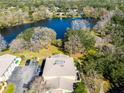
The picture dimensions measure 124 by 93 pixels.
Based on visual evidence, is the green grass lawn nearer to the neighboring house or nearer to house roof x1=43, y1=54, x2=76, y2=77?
the neighboring house

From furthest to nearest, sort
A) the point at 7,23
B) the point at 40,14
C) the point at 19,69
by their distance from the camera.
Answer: the point at 40,14, the point at 7,23, the point at 19,69

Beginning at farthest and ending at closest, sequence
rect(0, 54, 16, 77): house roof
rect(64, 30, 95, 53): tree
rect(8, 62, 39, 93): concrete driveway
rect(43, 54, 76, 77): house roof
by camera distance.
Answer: rect(64, 30, 95, 53): tree → rect(0, 54, 16, 77): house roof → rect(43, 54, 76, 77): house roof → rect(8, 62, 39, 93): concrete driveway

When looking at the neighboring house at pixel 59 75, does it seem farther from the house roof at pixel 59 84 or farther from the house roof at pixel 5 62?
the house roof at pixel 5 62

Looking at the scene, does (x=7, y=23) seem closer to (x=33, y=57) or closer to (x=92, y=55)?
(x=33, y=57)

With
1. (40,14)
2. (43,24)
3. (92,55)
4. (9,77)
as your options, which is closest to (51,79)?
(9,77)

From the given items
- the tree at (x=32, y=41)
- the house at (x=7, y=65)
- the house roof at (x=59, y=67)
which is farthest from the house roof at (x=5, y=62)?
the house roof at (x=59, y=67)

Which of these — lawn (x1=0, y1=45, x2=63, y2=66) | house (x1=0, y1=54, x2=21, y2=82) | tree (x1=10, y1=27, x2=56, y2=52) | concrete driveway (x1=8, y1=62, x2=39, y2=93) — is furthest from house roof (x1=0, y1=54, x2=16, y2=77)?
tree (x1=10, y1=27, x2=56, y2=52)
